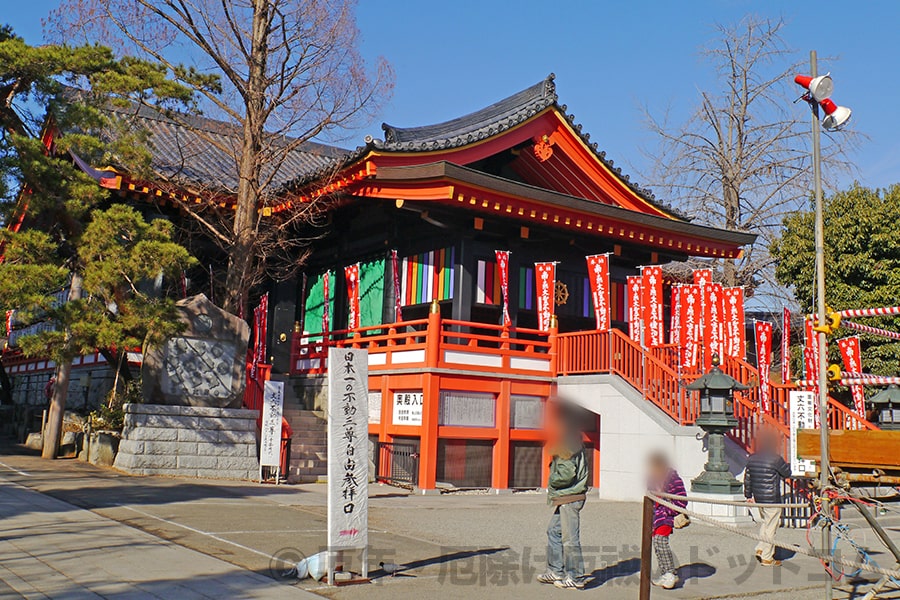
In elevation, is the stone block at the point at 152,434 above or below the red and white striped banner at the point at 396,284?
below

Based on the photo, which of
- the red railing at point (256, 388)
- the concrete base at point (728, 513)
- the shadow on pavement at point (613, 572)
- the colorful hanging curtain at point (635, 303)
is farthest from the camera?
the colorful hanging curtain at point (635, 303)

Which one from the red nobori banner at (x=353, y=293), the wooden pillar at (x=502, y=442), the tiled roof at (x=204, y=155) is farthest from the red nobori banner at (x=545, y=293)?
the tiled roof at (x=204, y=155)

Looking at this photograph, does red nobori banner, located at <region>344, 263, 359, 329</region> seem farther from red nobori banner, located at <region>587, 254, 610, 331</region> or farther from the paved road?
the paved road

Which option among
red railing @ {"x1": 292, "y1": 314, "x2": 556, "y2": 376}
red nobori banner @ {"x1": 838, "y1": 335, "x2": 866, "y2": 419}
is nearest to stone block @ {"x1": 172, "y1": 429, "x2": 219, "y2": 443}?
red railing @ {"x1": 292, "y1": 314, "x2": 556, "y2": 376}

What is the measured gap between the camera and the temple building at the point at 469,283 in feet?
50.7

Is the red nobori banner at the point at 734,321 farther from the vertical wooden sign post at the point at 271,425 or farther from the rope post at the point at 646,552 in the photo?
the rope post at the point at 646,552

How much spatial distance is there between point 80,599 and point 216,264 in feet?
54.2

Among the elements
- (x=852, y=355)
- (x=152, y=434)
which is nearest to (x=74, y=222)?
(x=152, y=434)

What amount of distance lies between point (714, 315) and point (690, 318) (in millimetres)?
537

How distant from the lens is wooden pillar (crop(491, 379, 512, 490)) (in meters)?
15.7

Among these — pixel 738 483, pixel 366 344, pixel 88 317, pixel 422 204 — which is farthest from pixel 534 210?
pixel 88 317

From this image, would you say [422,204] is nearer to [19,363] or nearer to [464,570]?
[464,570]

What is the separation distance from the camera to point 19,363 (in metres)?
25.6

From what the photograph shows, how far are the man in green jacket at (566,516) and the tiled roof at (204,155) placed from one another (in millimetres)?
10817
